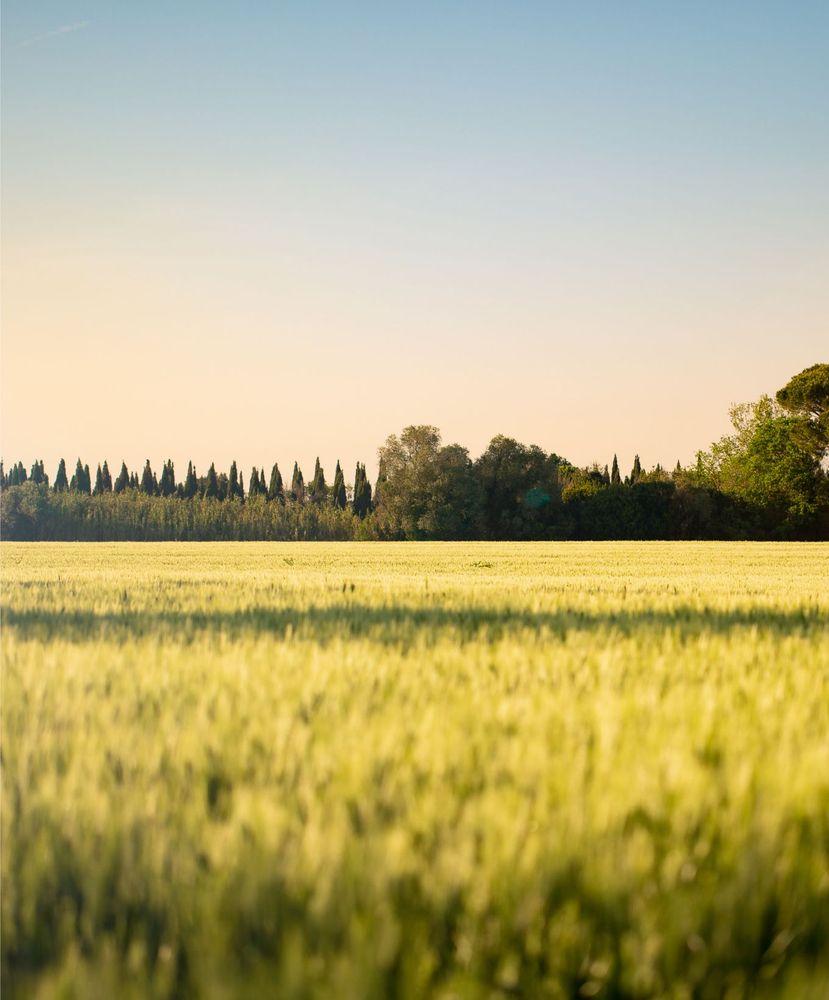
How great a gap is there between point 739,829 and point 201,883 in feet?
3.15

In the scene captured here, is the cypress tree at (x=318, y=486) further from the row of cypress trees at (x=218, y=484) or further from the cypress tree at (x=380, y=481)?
the cypress tree at (x=380, y=481)

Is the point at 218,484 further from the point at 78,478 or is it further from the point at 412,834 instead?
the point at 412,834

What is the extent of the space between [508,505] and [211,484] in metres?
74.2

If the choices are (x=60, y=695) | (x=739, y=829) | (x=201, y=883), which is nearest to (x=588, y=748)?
(x=739, y=829)

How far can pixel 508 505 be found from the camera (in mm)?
67312

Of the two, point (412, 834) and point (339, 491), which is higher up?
point (339, 491)

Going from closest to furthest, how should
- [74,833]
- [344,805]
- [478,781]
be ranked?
[74,833] → [344,805] → [478,781]

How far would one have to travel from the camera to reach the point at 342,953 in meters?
1.14

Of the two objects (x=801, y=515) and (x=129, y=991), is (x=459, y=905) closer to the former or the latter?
(x=129, y=991)

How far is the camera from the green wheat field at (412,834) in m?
1.18

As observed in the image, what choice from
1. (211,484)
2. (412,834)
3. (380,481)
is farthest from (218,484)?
(412,834)

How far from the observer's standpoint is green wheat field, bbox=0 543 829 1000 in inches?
46.4

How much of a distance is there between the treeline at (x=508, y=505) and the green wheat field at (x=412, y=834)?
206ft

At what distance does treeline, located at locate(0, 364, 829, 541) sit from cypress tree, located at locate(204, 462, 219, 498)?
5613 cm
